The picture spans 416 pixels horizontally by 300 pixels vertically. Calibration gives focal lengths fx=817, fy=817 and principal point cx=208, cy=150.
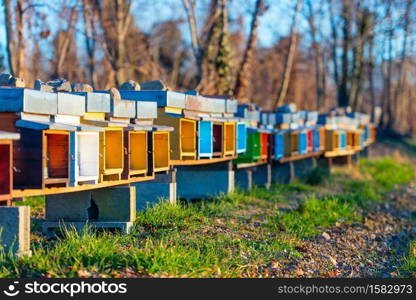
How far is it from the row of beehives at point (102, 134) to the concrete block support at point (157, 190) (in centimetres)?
40

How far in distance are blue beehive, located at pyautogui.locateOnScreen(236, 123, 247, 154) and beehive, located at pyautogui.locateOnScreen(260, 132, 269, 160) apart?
59.6 inches

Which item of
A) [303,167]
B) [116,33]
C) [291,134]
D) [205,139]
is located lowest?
[303,167]

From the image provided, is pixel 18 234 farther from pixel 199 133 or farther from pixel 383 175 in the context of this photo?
pixel 383 175

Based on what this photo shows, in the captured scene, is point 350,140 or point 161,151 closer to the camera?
point 161,151

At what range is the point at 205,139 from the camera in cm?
1538

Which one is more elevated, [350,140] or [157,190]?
[350,140]

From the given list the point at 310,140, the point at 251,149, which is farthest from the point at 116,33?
the point at 251,149

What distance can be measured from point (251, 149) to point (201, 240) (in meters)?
6.71

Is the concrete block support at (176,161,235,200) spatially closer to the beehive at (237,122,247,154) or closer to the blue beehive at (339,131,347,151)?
the beehive at (237,122,247,154)

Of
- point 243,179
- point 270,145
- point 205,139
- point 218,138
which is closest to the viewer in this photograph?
point 205,139

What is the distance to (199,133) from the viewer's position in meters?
15.1

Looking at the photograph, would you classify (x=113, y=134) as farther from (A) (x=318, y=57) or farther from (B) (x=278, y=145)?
(A) (x=318, y=57)

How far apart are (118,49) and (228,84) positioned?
3853mm

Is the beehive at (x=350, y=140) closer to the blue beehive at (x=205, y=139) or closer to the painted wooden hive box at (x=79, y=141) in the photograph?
the blue beehive at (x=205, y=139)
